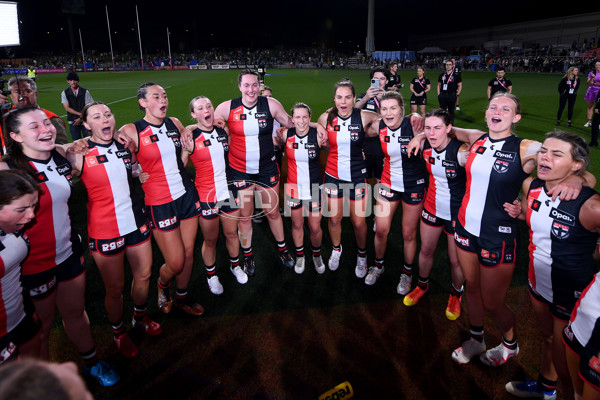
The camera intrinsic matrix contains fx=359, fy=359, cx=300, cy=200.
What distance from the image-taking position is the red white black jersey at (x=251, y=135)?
5074 millimetres

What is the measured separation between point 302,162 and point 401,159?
135 cm

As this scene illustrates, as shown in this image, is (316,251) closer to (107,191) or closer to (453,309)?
(453,309)

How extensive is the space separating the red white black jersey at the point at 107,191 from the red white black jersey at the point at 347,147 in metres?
→ 2.64

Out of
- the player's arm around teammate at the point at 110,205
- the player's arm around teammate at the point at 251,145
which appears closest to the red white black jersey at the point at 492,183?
the player's arm around teammate at the point at 251,145

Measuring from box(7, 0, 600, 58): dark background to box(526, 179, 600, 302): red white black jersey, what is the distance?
7572 centimetres

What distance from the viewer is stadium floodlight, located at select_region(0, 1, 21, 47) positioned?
443cm

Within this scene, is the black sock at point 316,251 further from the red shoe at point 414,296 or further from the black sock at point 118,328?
the black sock at point 118,328

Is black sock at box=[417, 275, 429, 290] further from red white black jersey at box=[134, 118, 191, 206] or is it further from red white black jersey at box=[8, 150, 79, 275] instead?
red white black jersey at box=[8, 150, 79, 275]

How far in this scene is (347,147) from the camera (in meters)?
4.95

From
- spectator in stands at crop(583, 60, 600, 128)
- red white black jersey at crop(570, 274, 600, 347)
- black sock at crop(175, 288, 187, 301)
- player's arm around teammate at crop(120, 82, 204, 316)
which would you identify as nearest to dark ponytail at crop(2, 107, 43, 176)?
player's arm around teammate at crop(120, 82, 204, 316)

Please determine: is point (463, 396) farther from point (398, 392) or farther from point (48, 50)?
point (48, 50)

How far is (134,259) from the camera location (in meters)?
3.79

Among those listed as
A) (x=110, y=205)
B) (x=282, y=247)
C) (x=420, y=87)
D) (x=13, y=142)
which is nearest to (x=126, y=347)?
(x=110, y=205)

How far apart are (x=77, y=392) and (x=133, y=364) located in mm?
3390
